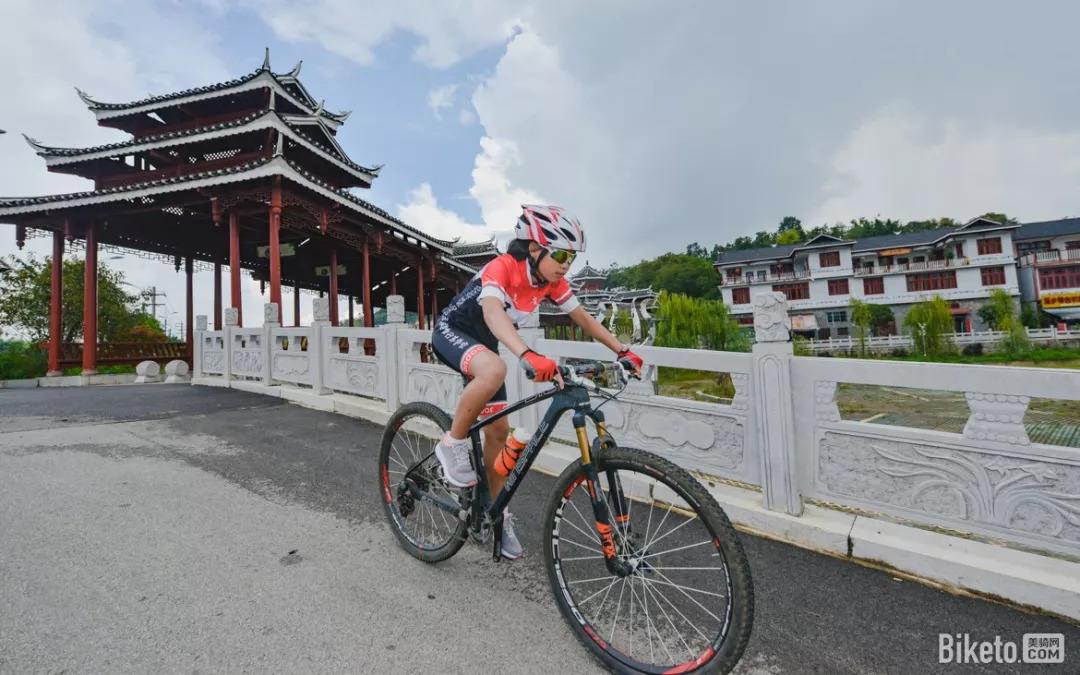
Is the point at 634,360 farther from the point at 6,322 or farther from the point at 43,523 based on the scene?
the point at 6,322

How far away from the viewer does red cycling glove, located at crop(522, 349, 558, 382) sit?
175 centimetres

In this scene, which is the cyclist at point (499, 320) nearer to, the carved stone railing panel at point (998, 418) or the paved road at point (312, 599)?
the paved road at point (312, 599)

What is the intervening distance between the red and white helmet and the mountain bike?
59 centimetres

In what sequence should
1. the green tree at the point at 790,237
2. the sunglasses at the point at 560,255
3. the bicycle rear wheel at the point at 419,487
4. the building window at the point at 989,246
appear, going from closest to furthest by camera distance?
the sunglasses at the point at 560,255, the bicycle rear wheel at the point at 419,487, the building window at the point at 989,246, the green tree at the point at 790,237

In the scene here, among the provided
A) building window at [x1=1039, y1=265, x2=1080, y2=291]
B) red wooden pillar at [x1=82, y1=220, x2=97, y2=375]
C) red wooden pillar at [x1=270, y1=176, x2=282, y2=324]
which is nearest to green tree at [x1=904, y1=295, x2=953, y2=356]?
building window at [x1=1039, y1=265, x2=1080, y2=291]

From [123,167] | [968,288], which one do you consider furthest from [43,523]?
[968,288]

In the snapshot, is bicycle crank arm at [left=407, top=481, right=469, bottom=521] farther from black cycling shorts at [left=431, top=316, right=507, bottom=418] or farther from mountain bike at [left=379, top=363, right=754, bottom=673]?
black cycling shorts at [left=431, top=316, right=507, bottom=418]

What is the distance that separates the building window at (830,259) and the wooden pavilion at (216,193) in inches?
1468

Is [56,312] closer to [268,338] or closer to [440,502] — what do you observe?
[268,338]

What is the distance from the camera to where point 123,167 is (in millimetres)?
15586

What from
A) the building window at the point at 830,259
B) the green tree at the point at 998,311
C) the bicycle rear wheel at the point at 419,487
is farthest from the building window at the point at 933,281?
the bicycle rear wheel at the point at 419,487

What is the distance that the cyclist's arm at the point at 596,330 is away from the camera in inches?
94.3

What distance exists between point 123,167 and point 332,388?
14636mm

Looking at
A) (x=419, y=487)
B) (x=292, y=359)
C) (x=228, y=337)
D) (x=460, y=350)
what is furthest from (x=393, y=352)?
(x=228, y=337)
